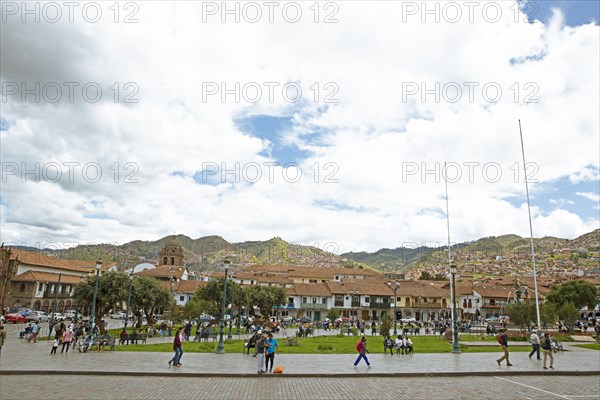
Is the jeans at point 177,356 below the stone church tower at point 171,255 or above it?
below

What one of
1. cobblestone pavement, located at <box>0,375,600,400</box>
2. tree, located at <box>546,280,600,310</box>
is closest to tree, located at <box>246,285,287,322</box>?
cobblestone pavement, located at <box>0,375,600,400</box>

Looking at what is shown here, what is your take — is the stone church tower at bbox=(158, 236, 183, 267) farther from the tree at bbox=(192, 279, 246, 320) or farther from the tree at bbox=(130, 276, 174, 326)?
the tree at bbox=(130, 276, 174, 326)

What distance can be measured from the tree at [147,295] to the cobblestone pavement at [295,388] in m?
23.8

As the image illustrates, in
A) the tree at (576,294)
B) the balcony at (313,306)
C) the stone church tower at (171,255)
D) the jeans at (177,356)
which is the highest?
the stone church tower at (171,255)

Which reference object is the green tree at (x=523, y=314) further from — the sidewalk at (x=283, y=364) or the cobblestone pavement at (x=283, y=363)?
the sidewalk at (x=283, y=364)

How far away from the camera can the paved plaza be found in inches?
499

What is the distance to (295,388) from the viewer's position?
44.1ft

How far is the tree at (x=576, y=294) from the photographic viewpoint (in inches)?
2318

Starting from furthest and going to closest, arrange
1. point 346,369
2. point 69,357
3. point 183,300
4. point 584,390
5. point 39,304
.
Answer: point 183,300 → point 39,304 → point 69,357 → point 346,369 → point 584,390

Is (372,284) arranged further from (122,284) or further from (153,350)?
(153,350)

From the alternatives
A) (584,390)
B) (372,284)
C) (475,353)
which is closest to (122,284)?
(475,353)

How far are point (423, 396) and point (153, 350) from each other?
15387 mm

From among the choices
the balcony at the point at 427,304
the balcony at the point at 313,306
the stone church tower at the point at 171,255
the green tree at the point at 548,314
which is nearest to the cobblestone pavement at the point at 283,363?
the green tree at the point at 548,314

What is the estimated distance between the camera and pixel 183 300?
73062 mm
